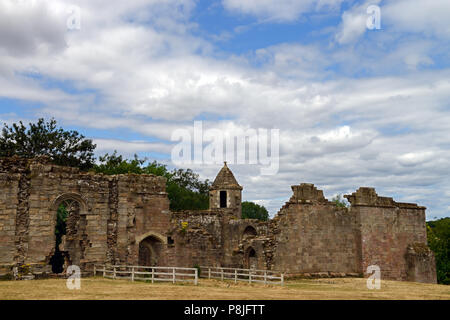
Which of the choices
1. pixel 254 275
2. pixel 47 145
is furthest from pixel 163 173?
pixel 254 275

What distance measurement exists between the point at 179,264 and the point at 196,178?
5452 cm

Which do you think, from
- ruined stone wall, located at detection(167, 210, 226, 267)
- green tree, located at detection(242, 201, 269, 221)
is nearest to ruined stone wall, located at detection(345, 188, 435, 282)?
ruined stone wall, located at detection(167, 210, 226, 267)

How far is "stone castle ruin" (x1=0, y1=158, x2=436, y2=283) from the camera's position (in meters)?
22.9

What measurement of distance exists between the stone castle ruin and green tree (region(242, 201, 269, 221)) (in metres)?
61.5

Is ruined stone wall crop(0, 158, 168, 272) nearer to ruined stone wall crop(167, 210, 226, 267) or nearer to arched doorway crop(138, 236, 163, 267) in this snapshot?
arched doorway crop(138, 236, 163, 267)

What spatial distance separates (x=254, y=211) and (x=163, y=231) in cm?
7011

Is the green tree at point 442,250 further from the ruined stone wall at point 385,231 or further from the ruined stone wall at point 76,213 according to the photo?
the ruined stone wall at point 76,213

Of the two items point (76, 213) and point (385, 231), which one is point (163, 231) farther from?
point (385, 231)

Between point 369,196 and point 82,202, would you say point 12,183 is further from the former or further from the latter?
point 369,196

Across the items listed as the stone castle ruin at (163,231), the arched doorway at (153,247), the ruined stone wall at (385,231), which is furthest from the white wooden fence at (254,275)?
the ruined stone wall at (385,231)

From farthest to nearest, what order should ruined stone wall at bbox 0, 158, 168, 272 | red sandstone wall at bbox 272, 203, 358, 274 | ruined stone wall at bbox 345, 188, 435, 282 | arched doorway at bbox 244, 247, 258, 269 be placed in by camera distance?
ruined stone wall at bbox 345, 188, 435, 282 < arched doorway at bbox 244, 247, 258, 269 < red sandstone wall at bbox 272, 203, 358, 274 < ruined stone wall at bbox 0, 158, 168, 272

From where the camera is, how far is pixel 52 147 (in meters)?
49.0

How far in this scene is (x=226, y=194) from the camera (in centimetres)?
4391

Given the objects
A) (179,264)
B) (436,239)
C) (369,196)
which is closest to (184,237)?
(179,264)
